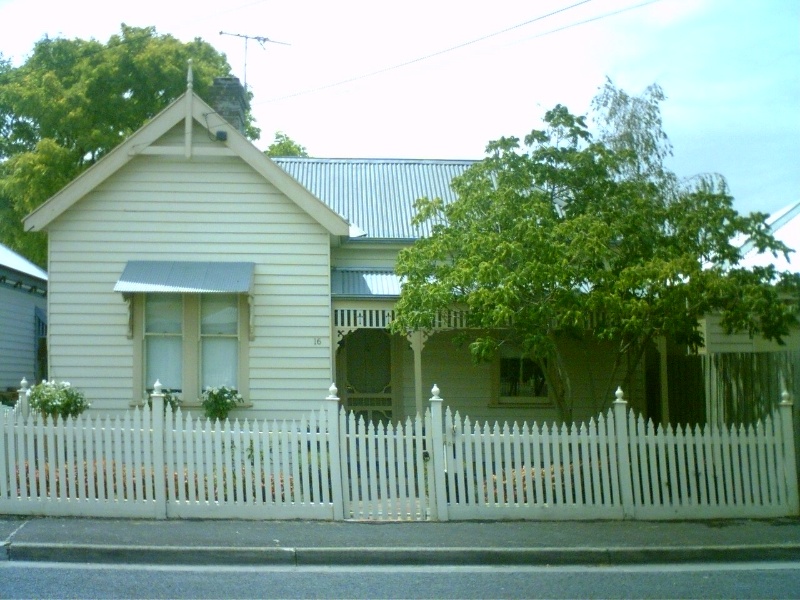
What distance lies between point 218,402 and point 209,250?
8.06 feet

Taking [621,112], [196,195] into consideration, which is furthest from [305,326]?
[621,112]

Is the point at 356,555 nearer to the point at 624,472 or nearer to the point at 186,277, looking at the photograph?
the point at 624,472

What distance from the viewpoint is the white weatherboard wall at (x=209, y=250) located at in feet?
50.4

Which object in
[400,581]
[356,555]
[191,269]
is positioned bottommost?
[400,581]

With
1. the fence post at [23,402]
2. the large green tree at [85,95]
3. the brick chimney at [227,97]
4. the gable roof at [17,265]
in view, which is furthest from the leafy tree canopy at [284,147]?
the fence post at [23,402]

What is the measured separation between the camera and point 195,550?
937 cm

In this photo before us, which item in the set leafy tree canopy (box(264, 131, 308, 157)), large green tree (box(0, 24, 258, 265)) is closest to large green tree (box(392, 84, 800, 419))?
large green tree (box(0, 24, 258, 265))

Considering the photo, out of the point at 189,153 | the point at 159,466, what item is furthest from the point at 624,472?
the point at 189,153

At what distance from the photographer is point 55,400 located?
13836mm

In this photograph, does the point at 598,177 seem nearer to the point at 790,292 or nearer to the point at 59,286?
the point at 790,292

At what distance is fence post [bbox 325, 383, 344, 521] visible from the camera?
35.4ft

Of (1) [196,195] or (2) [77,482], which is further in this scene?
(1) [196,195]

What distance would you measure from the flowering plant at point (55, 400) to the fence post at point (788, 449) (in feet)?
30.8

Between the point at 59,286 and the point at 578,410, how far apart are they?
9394 millimetres
